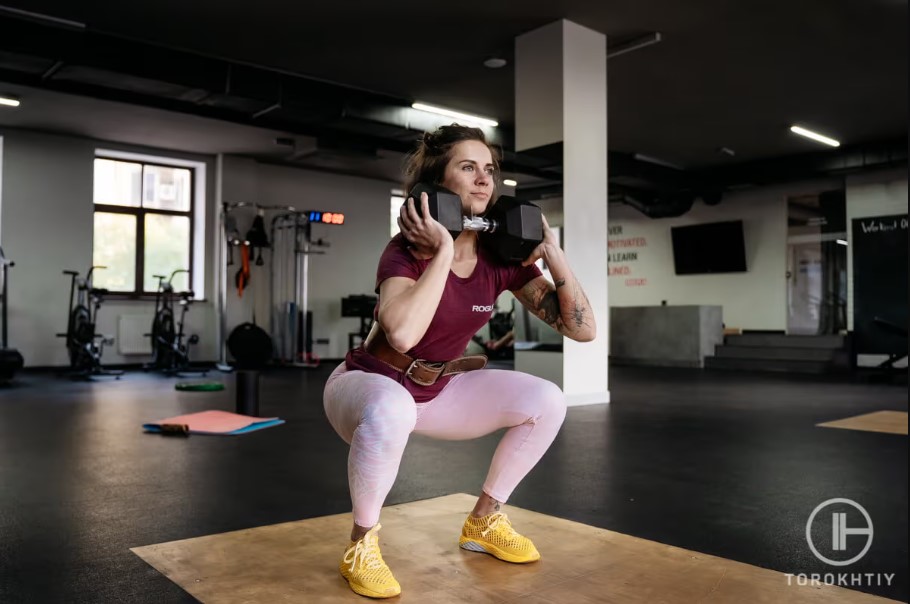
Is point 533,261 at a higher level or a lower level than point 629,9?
lower

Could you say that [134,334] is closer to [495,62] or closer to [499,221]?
[495,62]

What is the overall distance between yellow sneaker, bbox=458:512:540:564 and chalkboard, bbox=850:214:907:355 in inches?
348

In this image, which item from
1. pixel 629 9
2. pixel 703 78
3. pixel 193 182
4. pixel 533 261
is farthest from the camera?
pixel 193 182

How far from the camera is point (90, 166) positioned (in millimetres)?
8336

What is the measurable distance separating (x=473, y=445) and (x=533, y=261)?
6.16ft

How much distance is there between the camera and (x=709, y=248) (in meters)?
11.0

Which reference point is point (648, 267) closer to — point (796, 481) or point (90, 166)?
point (90, 166)

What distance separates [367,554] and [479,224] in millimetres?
779

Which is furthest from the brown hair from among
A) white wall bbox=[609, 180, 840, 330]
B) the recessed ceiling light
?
white wall bbox=[609, 180, 840, 330]

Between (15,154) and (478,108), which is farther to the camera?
(15,154)

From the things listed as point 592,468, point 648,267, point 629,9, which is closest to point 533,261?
point 592,468

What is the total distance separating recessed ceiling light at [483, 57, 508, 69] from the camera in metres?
5.79

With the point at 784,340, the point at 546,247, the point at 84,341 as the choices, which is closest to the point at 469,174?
the point at 546,247

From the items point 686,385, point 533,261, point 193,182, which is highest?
point 193,182
